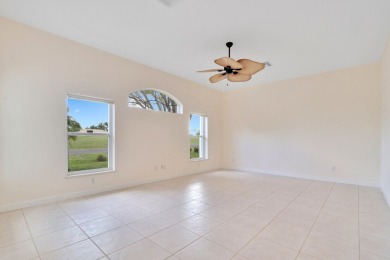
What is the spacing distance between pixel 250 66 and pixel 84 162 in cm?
374

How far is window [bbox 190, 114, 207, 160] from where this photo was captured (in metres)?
6.32

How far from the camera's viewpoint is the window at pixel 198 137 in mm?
6320

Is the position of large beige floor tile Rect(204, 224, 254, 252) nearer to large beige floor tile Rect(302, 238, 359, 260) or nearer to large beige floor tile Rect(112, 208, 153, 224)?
large beige floor tile Rect(302, 238, 359, 260)

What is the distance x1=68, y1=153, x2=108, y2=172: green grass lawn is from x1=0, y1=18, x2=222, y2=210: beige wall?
187 millimetres

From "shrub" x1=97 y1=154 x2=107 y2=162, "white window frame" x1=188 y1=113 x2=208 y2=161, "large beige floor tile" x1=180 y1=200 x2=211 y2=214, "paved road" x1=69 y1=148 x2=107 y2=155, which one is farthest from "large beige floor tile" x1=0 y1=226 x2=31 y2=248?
"white window frame" x1=188 y1=113 x2=208 y2=161

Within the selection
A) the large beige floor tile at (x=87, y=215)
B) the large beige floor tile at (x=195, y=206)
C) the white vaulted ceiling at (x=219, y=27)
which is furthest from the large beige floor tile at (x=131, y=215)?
the white vaulted ceiling at (x=219, y=27)

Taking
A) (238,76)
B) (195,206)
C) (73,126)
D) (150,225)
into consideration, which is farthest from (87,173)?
(238,76)

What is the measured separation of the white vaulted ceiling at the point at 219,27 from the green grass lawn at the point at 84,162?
2253mm

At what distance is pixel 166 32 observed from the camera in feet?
11.0

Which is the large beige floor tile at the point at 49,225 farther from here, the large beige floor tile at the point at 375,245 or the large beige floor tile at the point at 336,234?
the large beige floor tile at the point at 375,245

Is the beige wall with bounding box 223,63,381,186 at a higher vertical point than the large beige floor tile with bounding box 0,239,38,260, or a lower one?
higher

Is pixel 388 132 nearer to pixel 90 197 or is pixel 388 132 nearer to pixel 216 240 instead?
pixel 216 240

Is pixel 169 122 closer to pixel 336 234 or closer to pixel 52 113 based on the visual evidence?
pixel 52 113

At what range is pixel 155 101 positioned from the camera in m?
5.22
